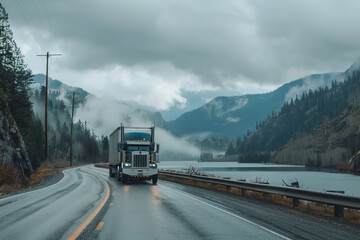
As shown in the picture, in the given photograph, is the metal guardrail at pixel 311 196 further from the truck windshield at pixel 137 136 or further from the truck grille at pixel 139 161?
the truck windshield at pixel 137 136

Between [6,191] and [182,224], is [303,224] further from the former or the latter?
[6,191]

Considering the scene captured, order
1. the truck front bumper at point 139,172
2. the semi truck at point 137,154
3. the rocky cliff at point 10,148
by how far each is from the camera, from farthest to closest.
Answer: the semi truck at point 137,154 → the truck front bumper at point 139,172 → the rocky cliff at point 10,148

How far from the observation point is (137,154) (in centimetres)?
3008

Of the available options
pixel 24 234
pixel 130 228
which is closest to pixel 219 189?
pixel 130 228

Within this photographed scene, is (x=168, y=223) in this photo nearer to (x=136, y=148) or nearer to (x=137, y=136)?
(x=136, y=148)

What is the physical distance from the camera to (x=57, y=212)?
13.0 meters

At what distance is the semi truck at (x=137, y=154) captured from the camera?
30.0 metres

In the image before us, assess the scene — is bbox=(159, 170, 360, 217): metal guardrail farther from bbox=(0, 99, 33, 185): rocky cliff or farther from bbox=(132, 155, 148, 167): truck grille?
bbox=(0, 99, 33, 185): rocky cliff

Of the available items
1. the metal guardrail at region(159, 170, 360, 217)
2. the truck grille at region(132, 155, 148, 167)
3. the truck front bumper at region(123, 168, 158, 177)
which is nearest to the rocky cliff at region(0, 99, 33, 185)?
the truck front bumper at region(123, 168, 158, 177)

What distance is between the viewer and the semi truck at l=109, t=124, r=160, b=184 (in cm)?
3003

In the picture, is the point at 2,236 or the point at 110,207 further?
the point at 110,207

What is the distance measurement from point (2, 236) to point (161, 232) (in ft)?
11.9

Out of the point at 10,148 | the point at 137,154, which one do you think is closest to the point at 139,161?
the point at 137,154

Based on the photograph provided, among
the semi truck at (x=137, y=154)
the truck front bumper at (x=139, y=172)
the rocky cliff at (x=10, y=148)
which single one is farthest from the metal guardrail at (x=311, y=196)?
the rocky cliff at (x=10, y=148)
